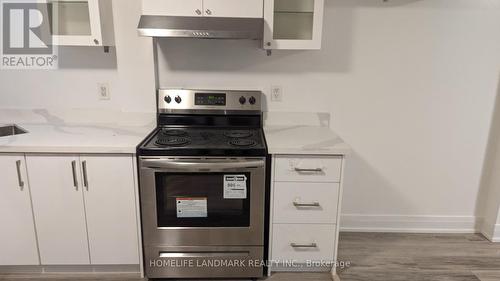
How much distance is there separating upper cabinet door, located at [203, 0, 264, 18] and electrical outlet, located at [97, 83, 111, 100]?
37.3 inches

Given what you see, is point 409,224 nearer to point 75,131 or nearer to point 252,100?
point 252,100

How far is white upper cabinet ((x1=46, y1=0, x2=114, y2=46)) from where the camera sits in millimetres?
2014

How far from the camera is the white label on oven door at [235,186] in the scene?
6.07 feet

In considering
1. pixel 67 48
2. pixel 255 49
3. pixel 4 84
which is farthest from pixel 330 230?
pixel 4 84

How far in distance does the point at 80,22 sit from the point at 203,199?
4.51ft

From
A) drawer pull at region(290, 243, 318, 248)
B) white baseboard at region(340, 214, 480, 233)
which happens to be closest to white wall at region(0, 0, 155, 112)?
drawer pull at region(290, 243, 318, 248)

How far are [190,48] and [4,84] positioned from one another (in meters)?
1.35

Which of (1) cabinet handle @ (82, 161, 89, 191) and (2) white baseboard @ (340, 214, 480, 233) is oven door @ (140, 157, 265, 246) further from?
(2) white baseboard @ (340, 214, 480, 233)

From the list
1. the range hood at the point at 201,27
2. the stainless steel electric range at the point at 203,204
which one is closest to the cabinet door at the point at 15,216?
the stainless steel electric range at the point at 203,204

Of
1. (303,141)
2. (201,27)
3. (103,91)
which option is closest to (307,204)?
(303,141)

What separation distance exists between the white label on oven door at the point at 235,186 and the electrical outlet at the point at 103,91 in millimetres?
1168

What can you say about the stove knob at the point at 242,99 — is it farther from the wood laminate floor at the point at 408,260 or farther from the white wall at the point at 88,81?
the wood laminate floor at the point at 408,260

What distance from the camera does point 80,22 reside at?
2105 millimetres

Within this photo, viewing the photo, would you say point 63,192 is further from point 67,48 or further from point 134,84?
point 67,48
